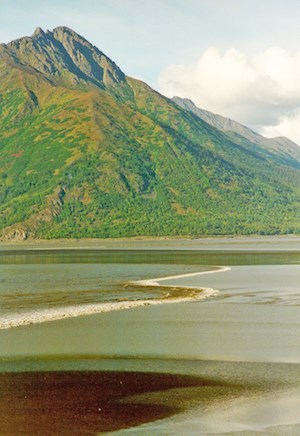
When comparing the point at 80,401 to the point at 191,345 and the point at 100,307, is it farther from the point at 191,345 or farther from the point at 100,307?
the point at 100,307

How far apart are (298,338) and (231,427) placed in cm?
1869

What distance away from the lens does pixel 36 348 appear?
38281 mm

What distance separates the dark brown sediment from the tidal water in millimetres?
656

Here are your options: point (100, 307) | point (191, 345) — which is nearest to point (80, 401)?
point (191, 345)

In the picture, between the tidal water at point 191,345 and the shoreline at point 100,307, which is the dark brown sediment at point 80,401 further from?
the shoreline at point 100,307

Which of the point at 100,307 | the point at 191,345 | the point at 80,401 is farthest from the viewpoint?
the point at 100,307

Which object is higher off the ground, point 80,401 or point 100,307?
point 80,401

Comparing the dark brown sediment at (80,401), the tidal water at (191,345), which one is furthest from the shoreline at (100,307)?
the dark brown sediment at (80,401)

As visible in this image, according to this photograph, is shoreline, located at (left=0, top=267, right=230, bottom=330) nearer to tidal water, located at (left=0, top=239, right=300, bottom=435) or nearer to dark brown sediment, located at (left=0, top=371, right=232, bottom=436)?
tidal water, located at (left=0, top=239, right=300, bottom=435)

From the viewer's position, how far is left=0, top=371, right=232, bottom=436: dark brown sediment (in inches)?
910

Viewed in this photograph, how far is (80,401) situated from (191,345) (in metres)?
13.2

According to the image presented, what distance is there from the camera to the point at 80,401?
86.3 ft

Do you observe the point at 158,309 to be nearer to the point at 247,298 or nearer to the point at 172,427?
the point at 247,298

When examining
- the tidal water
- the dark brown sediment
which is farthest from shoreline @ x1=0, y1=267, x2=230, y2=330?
the dark brown sediment
